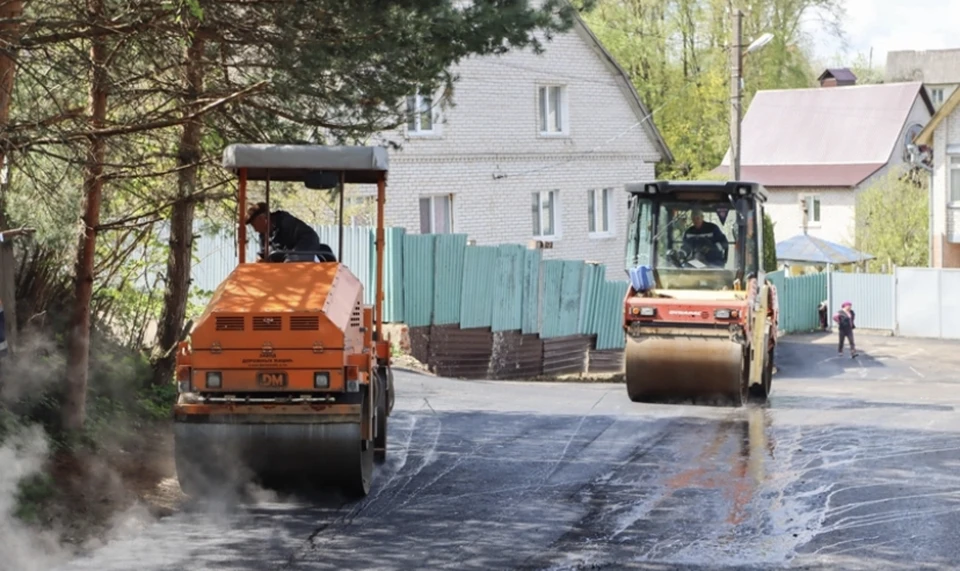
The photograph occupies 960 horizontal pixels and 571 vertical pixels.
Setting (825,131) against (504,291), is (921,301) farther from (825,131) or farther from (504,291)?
(825,131)

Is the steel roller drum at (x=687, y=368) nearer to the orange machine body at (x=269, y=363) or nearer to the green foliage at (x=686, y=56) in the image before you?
the orange machine body at (x=269, y=363)

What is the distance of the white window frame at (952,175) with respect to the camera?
4740 centimetres

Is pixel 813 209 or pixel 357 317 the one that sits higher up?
pixel 813 209

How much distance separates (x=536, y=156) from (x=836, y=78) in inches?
1515

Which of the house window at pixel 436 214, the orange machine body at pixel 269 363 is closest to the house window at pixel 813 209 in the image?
the house window at pixel 436 214

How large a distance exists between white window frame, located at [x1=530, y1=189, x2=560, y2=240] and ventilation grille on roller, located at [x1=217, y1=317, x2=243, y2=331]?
26.8m

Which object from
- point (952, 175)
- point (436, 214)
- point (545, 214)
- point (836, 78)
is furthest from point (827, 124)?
point (436, 214)

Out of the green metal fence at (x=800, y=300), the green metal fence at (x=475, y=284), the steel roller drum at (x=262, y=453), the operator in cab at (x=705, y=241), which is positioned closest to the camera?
the steel roller drum at (x=262, y=453)

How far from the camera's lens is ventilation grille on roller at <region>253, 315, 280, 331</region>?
36.3 feet

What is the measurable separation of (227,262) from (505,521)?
60.2ft

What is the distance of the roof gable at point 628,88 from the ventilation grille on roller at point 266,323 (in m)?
26.5

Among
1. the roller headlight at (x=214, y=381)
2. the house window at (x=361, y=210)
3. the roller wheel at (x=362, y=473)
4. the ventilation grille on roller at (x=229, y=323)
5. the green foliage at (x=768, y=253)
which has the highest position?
the house window at (x=361, y=210)

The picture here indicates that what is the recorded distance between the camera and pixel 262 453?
1093 centimetres

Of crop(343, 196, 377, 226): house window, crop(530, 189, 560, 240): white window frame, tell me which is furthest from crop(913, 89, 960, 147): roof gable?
crop(343, 196, 377, 226): house window
